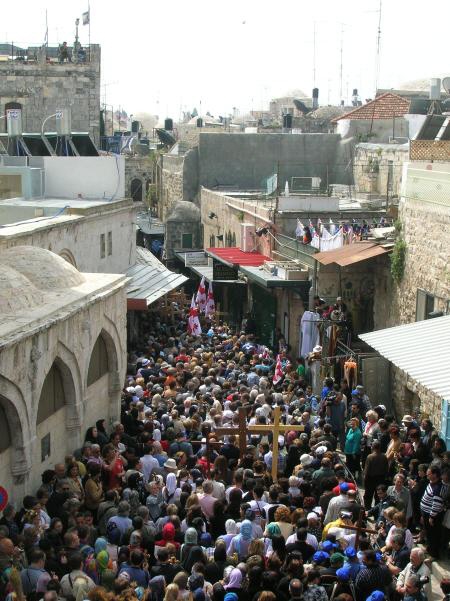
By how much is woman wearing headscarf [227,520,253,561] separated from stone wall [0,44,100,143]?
3006 centimetres

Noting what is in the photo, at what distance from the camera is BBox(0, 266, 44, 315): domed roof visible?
11.2 metres

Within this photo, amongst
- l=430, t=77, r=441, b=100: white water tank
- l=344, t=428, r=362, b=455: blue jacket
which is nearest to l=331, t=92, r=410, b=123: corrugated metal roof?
l=430, t=77, r=441, b=100: white water tank

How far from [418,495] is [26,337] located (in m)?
4.54

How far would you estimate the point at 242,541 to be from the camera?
30.1ft

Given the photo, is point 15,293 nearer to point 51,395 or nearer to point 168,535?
point 51,395

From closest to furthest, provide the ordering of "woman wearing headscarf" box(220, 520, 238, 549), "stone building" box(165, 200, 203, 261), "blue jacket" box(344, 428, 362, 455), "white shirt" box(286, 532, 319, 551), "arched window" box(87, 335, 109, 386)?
"white shirt" box(286, 532, 319, 551) → "woman wearing headscarf" box(220, 520, 238, 549) → "blue jacket" box(344, 428, 362, 455) → "arched window" box(87, 335, 109, 386) → "stone building" box(165, 200, 203, 261)

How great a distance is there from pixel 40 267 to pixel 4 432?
3149 millimetres

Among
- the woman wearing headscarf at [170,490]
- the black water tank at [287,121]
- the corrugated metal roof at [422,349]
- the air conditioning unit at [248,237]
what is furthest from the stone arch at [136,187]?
the woman wearing headscarf at [170,490]

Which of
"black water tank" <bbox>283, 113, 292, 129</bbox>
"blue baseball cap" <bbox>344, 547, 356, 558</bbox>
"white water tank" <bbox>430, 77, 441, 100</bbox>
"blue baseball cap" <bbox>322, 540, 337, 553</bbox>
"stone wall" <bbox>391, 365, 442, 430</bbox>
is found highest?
"white water tank" <bbox>430, 77, 441, 100</bbox>

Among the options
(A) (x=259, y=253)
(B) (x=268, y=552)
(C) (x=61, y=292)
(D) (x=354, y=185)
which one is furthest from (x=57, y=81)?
(B) (x=268, y=552)

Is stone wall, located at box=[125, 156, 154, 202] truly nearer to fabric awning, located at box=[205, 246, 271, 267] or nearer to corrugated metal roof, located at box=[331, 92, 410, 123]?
corrugated metal roof, located at box=[331, 92, 410, 123]

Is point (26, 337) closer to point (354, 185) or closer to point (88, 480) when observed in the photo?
point (88, 480)

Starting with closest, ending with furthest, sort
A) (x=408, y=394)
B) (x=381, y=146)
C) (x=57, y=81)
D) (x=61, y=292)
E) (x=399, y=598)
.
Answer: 1. (x=399, y=598)
2. (x=61, y=292)
3. (x=408, y=394)
4. (x=381, y=146)
5. (x=57, y=81)

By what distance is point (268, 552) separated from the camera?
29.2 feet
